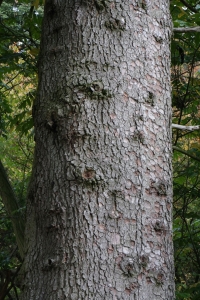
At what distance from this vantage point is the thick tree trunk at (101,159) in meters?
1.25

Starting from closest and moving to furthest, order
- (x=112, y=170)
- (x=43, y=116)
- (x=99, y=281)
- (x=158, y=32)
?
1. (x=99, y=281)
2. (x=112, y=170)
3. (x=43, y=116)
4. (x=158, y=32)

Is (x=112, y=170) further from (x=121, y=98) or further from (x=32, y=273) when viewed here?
(x=32, y=273)

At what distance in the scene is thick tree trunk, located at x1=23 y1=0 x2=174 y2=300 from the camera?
4.10 ft

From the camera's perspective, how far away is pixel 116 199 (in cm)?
130

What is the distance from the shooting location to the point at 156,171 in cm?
140

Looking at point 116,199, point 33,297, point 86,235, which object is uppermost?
point 116,199

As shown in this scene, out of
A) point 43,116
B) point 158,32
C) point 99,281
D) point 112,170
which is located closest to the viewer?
point 99,281

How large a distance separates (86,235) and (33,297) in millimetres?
271

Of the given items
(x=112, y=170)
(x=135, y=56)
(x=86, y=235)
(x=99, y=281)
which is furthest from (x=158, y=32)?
(x=99, y=281)

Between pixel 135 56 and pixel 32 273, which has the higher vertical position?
pixel 135 56

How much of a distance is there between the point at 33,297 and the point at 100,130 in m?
0.57

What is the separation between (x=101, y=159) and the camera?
1319 mm

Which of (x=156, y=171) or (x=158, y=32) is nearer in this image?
(x=156, y=171)

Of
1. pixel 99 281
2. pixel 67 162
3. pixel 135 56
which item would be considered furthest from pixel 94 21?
pixel 99 281
